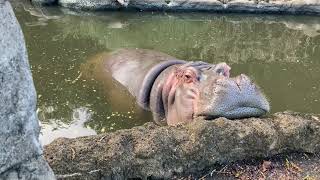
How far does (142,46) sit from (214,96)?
4.50 meters

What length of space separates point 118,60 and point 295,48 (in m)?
3.60

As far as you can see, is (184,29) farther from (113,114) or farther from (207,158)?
(207,158)

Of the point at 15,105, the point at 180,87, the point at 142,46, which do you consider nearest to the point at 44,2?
the point at 142,46

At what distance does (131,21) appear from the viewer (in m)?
10.6

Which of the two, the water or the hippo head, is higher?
the hippo head

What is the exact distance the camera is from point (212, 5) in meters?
11.1

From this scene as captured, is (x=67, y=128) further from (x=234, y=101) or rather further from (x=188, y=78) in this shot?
(x=234, y=101)

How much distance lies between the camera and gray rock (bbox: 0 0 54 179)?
215 centimetres

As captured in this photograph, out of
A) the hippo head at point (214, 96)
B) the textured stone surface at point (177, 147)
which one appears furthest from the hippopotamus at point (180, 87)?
the textured stone surface at point (177, 147)

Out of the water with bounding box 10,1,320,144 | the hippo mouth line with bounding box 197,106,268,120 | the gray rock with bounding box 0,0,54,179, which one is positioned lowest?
the water with bounding box 10,1,320,144

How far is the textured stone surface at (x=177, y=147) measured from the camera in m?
3.52

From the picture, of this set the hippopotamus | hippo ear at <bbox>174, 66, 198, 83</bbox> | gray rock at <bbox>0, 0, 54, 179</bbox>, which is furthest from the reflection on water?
gray rock at <bbox>0, 0, 54, 179</bbox>

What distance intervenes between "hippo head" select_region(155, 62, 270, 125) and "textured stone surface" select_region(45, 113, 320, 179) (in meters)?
0.50

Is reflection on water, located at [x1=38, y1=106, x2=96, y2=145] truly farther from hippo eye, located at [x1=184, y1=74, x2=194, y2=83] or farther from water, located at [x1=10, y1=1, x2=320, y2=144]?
hippo eye, located at [x1=184, y1=74, x2=194, y2=83]
